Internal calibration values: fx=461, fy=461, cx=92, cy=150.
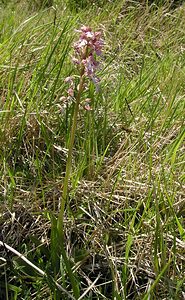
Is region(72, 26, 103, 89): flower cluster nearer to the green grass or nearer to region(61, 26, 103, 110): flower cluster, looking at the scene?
region(61, 26, 103, 110): flower cluster

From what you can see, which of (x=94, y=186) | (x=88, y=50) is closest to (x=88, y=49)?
(x=88, y=50)

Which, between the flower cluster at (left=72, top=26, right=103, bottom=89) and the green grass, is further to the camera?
the green grass

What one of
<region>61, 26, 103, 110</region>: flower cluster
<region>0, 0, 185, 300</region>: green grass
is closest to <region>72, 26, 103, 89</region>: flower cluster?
<region>61, 26, 103, 110</region>: flower cluster

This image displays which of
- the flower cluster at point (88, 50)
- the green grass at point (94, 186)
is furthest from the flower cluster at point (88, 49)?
the green grass at point (94, 186)

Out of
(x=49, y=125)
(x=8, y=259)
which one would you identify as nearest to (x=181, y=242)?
(x=8, y=259)

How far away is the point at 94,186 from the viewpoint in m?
1.50

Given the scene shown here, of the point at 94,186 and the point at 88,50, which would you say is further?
the point at 94,186

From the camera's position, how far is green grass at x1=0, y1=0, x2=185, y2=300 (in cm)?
125

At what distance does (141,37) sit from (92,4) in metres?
0.84

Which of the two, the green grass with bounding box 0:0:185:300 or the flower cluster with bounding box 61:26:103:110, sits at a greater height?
Result: the flower cluster with bounding box 61:26:103:110

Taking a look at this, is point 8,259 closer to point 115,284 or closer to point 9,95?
point 115,284

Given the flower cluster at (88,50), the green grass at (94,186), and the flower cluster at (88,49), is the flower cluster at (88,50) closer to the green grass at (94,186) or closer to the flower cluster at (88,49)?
the flower cluster at (88,49)

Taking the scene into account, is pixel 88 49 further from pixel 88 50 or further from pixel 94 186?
pixel 94 186

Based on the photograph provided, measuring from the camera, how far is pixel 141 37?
3.14 meters
